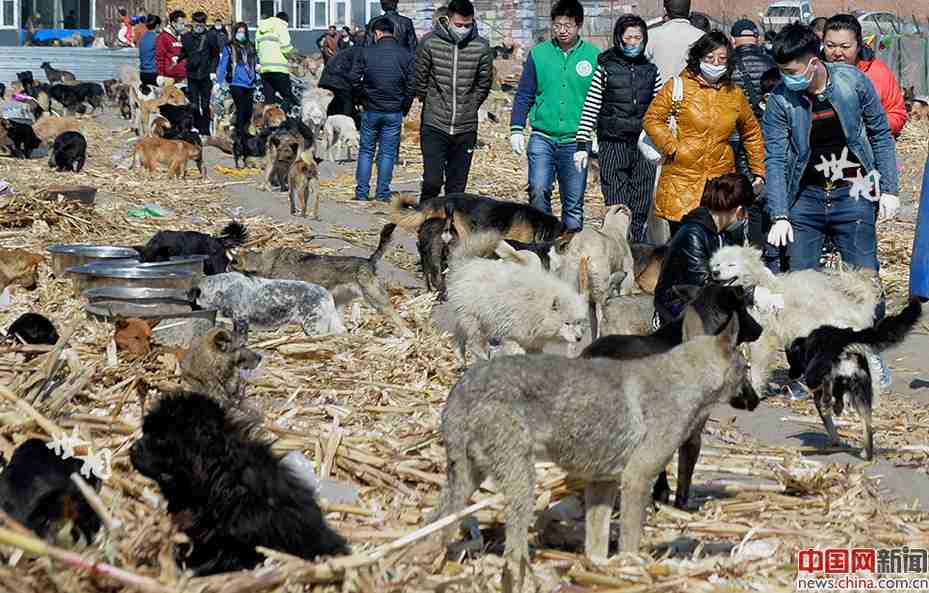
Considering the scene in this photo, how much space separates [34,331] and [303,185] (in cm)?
836

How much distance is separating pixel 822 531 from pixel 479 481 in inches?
68.3

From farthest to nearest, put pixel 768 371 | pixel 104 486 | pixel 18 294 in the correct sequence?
pixel 18 294 → pixel 768 371 → pixel 104 486

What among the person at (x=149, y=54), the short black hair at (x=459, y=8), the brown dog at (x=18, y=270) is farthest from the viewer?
the person at (x=149, y=54)

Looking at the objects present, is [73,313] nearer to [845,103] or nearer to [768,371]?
[768,371]

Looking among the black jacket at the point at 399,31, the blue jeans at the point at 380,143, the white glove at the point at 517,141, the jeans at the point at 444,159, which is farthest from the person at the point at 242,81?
the white glove at the point at 517,141

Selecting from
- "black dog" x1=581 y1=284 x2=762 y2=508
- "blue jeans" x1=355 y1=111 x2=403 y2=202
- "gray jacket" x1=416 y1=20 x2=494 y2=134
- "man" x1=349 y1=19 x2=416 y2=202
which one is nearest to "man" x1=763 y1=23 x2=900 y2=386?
"black dog" x1=581 y1=284 x2=762 y2=508

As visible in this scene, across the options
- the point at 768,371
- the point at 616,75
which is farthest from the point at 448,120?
the point at 768,371

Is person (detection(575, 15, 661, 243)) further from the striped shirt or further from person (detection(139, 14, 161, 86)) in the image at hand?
person (detection(139, 14, 161, 86))

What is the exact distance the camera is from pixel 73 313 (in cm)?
1074

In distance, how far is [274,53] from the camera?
27422 mm

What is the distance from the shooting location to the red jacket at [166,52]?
1182 inches

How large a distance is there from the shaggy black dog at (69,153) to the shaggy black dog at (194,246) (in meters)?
11.1

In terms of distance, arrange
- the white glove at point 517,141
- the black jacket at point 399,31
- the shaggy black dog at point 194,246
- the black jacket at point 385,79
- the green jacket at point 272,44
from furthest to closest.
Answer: the green jacket at point 272,44
the black jacket at point 399,31
the black jacket at point 385,79
the white glove at point 517,141
the shaggy black dog at point 194,246

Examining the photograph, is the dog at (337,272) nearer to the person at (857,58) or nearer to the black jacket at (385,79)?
the person at (857,58)
